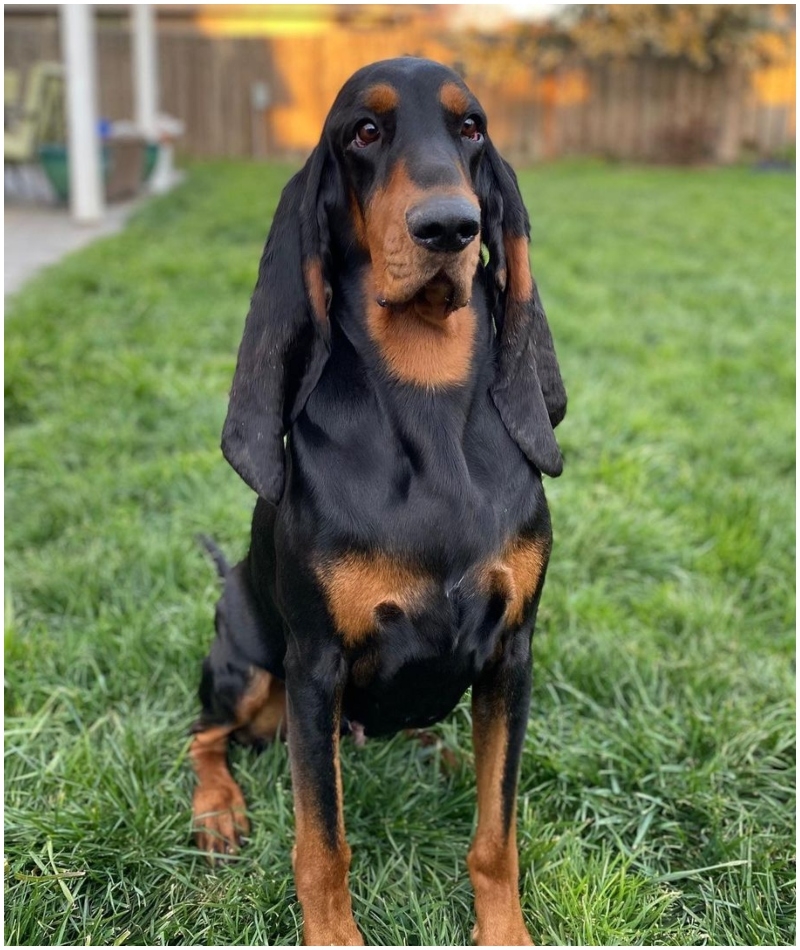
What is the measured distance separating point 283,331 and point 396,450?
34 cm

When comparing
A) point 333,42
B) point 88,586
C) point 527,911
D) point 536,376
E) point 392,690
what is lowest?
point 527,911

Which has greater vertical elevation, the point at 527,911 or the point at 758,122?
the point at 758,122

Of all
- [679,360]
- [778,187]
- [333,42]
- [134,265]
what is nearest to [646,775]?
[679,360]

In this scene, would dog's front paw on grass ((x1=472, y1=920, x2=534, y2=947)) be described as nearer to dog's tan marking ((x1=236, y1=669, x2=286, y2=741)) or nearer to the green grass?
the green grass

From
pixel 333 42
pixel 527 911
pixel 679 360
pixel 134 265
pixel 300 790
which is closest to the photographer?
pixel 300 790

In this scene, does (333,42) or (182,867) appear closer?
(182,867)

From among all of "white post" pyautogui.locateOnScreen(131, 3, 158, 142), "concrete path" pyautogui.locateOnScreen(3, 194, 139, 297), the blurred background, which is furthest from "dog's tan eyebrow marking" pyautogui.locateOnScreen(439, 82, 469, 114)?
the blurred background

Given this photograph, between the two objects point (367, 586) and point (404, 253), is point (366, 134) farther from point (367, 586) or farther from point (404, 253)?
point (367, 586)

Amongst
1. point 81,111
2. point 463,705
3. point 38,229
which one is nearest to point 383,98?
point 463,705

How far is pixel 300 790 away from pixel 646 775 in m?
1.07

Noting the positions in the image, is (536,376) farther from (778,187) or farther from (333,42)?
(333,42)

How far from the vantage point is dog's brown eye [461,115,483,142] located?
189cm

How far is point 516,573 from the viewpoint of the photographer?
6.24 feet

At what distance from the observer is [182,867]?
87.4 inches
